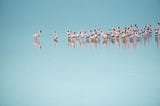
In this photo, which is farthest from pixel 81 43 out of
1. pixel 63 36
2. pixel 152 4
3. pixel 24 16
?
pixel 152 4

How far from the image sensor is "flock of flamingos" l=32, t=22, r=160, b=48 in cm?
293

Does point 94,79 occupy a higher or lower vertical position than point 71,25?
lower

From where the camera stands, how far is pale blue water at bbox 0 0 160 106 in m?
2.88

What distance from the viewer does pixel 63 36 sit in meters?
2.92

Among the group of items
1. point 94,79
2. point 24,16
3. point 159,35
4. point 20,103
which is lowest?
point 20,103

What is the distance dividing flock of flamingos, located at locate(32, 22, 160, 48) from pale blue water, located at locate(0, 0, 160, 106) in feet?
0.13

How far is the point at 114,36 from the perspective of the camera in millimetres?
2941

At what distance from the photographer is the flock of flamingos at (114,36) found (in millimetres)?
2932

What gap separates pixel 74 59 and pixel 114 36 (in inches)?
17.9

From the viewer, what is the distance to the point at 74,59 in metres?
2.93

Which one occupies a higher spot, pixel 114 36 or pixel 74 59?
pixel 114 36

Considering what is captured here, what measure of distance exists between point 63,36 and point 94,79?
52 centimetres

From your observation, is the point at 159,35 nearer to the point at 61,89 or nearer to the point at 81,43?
the point at 81,43

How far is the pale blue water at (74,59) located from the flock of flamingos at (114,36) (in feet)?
0.13
